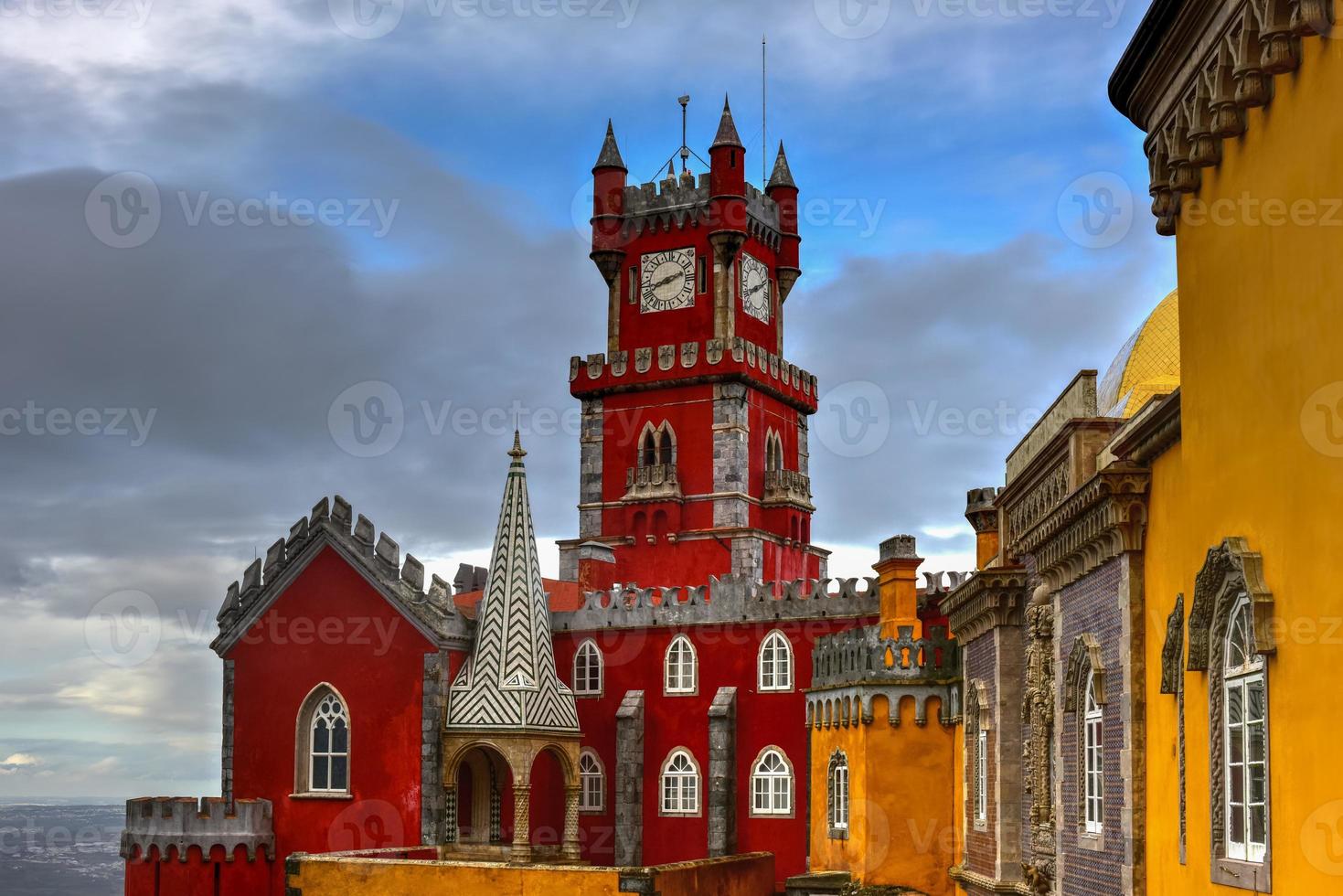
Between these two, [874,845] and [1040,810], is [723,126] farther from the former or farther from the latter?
[1040,810]

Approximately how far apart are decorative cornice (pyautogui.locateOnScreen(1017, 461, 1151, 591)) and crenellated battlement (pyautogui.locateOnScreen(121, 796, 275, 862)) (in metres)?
23.8

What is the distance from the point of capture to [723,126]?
2032 inches

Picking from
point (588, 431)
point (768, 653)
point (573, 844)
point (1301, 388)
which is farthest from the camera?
point (588, 431)

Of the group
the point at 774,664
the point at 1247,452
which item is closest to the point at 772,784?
the point at 774,664

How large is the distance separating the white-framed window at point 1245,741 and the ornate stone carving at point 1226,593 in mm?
214

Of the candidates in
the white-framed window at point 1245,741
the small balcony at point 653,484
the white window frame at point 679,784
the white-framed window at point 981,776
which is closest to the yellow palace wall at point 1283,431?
the white-framed window at point 1245,741

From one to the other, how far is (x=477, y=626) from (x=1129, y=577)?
2475 centimetres

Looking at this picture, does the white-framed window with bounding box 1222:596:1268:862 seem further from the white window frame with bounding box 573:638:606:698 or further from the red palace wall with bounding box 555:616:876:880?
the white window frame with bounding box 573:638:606:698

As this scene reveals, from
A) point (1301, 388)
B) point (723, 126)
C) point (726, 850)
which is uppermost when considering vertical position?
point (723, 126)

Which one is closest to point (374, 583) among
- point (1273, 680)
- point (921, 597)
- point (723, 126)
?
point (921, 597)

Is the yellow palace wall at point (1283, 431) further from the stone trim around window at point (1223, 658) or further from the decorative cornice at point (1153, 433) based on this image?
the decorative cornice at point (1153, 433)

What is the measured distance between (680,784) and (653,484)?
467 inches

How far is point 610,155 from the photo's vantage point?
176ft

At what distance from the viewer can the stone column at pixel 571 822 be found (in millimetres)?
36656
